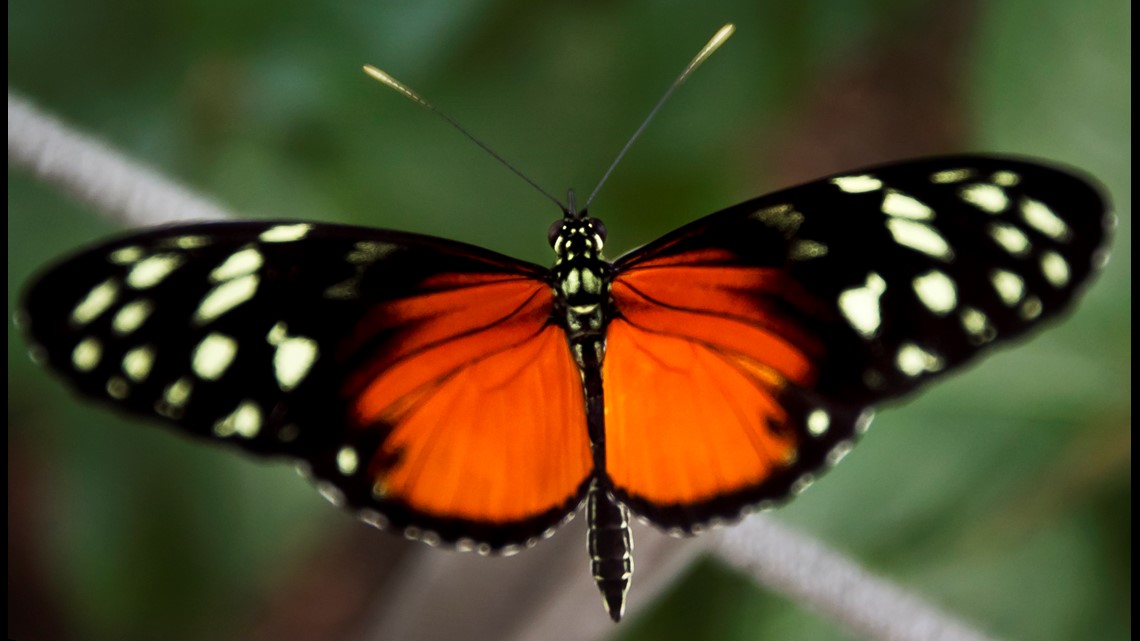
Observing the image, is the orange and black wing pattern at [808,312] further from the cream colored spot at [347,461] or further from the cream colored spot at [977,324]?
the cream colored spot at [347,461]

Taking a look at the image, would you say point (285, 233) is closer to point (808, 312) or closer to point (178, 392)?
point (178, 392)

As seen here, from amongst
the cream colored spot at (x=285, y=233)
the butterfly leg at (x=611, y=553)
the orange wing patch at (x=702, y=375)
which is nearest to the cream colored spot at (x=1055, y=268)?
the orange wing patch at (x=702, y=375)

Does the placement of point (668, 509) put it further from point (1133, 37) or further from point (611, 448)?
point (1133, 37)

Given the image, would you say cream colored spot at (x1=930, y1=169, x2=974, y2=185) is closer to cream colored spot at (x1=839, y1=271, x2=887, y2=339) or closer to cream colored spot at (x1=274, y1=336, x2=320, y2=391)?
cream colored spot at (x1=839, y1=271, x2=887, y2=339)

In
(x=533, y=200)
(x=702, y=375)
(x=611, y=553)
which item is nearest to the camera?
(x=611, y=553)

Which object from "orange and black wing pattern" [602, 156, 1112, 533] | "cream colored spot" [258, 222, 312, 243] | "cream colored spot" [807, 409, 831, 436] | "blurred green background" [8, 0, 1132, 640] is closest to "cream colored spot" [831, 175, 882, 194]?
"orange and black wing pattern" [602, 156, 1112, 533]

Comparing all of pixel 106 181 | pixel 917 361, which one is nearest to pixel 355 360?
pixel 106 181

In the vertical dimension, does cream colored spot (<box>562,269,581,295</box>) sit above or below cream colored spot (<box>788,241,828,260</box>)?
below
